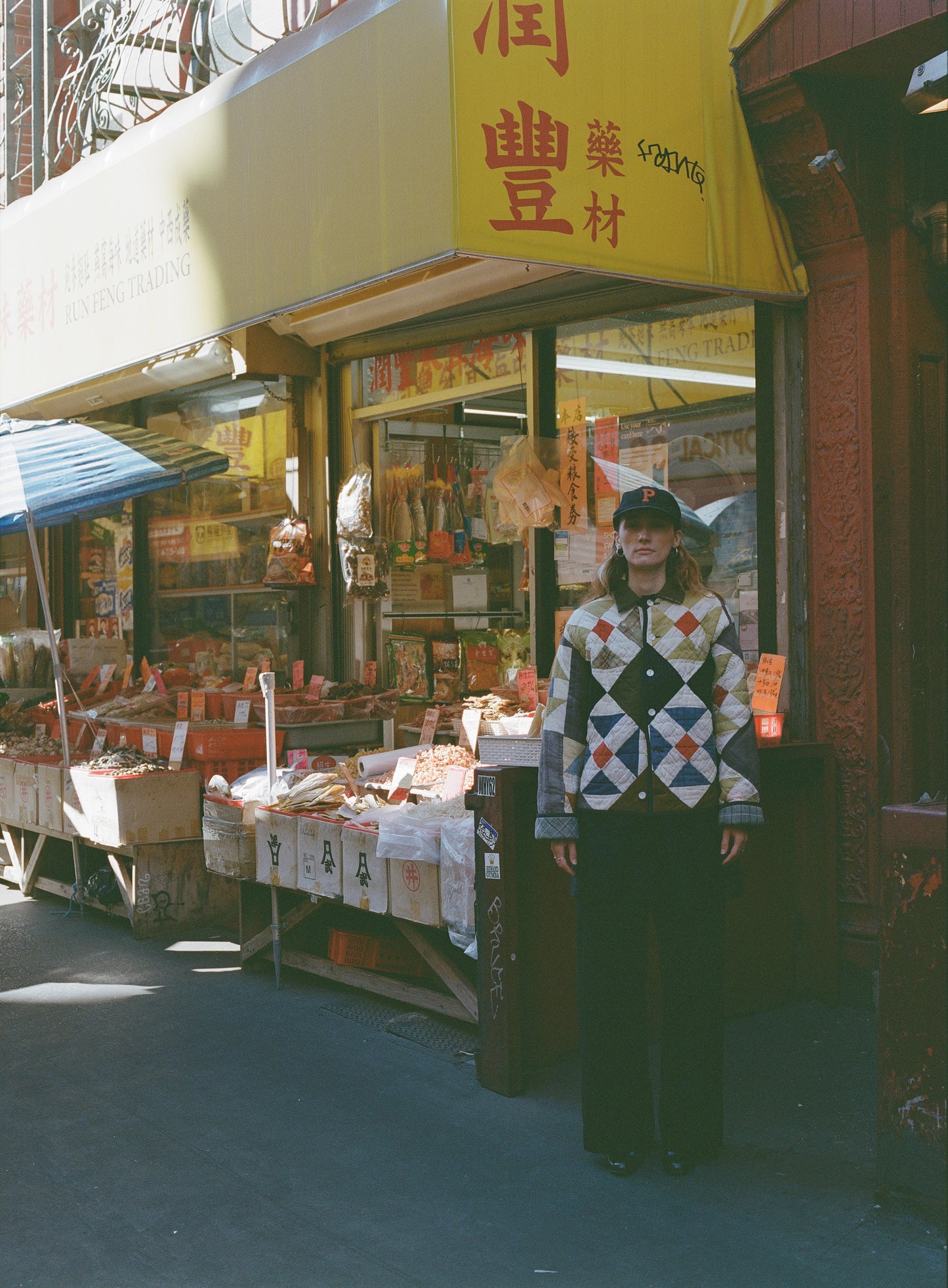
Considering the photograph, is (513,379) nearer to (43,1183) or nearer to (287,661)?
(287,661)

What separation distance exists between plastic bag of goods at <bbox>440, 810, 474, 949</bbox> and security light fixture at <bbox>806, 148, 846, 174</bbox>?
10.8ft

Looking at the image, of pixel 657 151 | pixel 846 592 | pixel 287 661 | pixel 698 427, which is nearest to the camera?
pixel 657 151

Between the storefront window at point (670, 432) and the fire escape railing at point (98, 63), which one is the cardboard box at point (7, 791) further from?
the fire escape railing at point (98, 63)

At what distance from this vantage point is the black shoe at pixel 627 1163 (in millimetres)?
3969

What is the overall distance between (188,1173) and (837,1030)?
285cm

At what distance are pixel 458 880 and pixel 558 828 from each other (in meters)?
1.11

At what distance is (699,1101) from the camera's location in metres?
4.01

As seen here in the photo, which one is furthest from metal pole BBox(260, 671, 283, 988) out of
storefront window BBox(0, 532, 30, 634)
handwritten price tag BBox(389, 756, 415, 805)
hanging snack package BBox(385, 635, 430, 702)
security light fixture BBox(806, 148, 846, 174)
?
storefront window BBox(0, 532, 30, 634)

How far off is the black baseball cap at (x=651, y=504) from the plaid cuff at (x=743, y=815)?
0.95 metres

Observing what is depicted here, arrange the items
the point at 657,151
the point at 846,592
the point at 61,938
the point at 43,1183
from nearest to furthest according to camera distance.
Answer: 1. the point at 43,1183
2. the point at 657,151
3. the point at 846,592
4. the point at 61,938

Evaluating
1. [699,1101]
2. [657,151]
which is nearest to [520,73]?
[657,151]

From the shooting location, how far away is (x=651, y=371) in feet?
22.3

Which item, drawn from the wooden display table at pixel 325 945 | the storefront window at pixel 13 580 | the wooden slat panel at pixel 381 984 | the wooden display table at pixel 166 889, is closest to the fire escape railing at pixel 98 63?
the storefront window at pixel 13 580

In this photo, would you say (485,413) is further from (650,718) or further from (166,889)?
(650,718)
